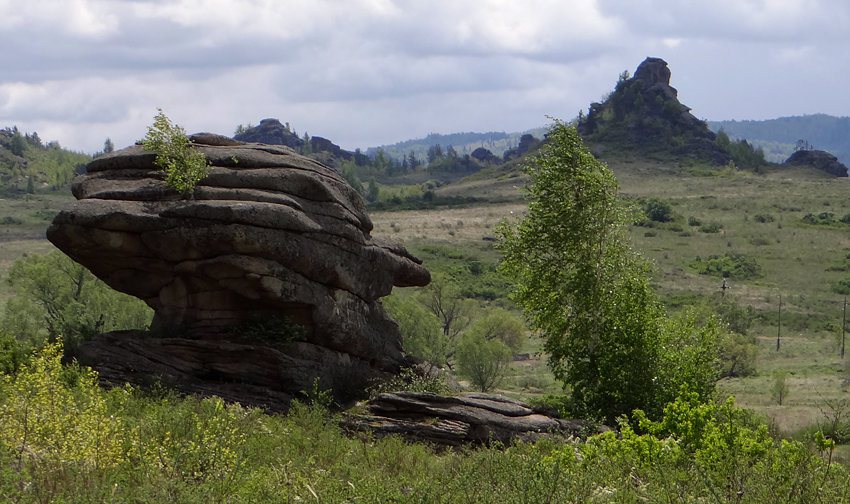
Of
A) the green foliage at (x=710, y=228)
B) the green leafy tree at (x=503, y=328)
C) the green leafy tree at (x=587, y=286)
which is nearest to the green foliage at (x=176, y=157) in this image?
the green leafy tree at (x=587, y=286)

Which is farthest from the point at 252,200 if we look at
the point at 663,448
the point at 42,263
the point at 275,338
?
the point at 42,263

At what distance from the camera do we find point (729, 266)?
91688mm

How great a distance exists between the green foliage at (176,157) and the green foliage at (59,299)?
107 feet

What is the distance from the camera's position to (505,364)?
5975 cm

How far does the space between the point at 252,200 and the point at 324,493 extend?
1122 cm

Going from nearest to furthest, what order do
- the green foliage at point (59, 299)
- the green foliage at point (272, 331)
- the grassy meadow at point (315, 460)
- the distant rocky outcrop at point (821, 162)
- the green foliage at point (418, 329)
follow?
1. the grassy meadow at point (315, 460)
2. the green foliage at point (272, 331)
3. the green foliage at point (59, 299)
4. the green foliage at point (418, 329)
5. the distant rocky outcrop at point (821, 162)

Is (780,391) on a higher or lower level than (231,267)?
lower

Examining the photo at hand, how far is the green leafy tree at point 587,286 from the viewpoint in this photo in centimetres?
2241

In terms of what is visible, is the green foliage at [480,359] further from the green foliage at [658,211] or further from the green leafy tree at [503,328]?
the green foliage at [658,211]

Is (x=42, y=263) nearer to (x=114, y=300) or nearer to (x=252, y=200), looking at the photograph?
(x=114, y=300)

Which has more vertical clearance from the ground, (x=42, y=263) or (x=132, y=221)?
(x=132, y=221)

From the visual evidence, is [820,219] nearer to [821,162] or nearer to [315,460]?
[821,162]

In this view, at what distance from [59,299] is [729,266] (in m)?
65.8

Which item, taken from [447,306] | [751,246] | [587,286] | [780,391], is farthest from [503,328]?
[751,246]
